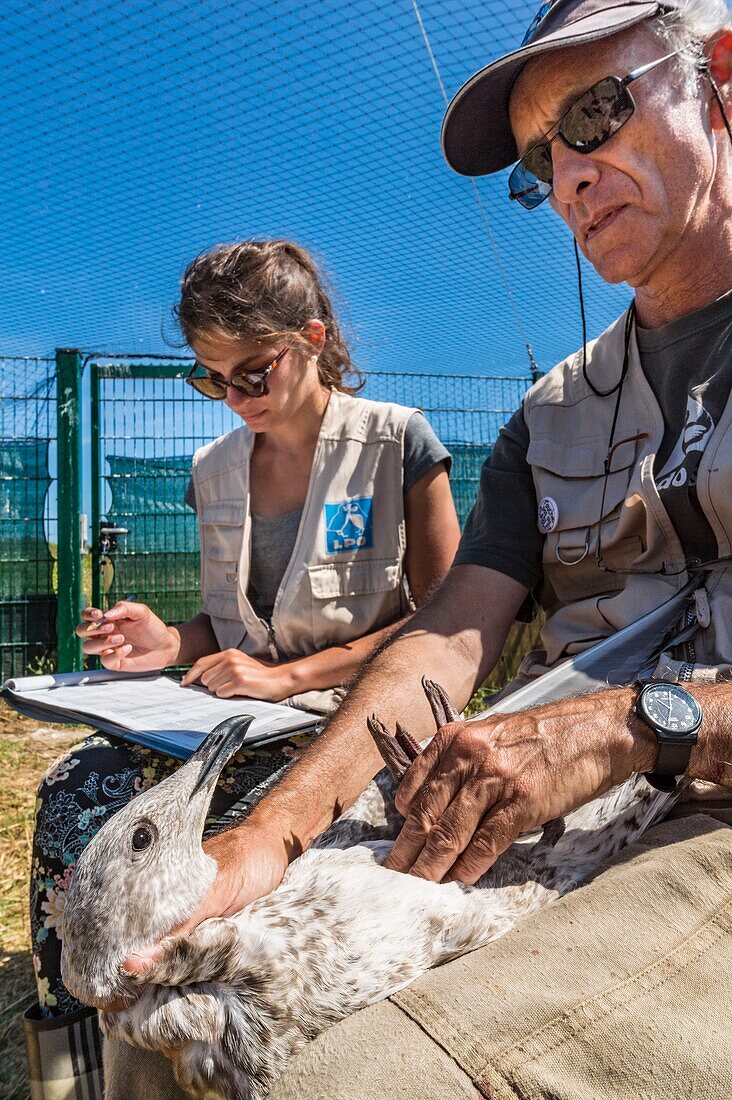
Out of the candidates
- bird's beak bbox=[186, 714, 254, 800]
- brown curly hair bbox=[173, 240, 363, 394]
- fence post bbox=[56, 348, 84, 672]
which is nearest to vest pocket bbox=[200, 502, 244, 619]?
brown curly hair bbox=[173, 240, 363, 394]

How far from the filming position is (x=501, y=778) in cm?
159

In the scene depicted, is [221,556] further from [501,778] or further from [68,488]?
[68,488]

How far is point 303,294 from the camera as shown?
309 centimetres

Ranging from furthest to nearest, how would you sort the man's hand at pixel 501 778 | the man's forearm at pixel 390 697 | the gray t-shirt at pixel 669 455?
the gray t-shirt at pixel 669 455
the man's forearm at pixel 390 697
the man's hand at pixel 501 778

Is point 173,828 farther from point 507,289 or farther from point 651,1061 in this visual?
point 507,289

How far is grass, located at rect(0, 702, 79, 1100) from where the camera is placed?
2781 millimetres

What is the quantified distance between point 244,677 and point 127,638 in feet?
2.06

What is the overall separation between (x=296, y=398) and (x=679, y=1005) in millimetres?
2175

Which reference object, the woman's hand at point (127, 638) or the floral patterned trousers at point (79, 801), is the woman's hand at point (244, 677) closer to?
the floral patterned trousers at point (79, 801)

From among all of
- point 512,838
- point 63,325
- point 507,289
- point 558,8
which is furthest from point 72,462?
point 512,838

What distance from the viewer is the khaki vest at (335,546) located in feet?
9.36

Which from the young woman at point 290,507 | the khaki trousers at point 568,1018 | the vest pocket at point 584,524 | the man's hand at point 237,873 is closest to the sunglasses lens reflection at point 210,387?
the young woman at point 290,507

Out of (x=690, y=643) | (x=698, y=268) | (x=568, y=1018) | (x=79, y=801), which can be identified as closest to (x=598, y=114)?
(x=698, y=268)

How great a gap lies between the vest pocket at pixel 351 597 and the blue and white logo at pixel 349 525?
0.19 feet
